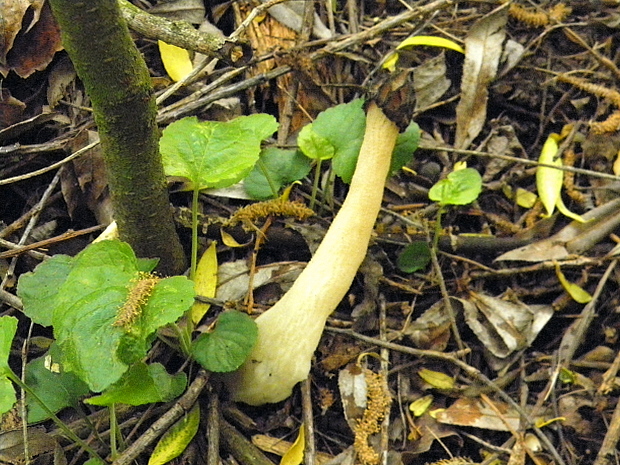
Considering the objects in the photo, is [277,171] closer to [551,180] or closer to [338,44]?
[338,44]

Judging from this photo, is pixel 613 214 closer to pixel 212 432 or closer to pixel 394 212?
pixel 394 212

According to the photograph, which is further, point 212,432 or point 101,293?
point 212,432

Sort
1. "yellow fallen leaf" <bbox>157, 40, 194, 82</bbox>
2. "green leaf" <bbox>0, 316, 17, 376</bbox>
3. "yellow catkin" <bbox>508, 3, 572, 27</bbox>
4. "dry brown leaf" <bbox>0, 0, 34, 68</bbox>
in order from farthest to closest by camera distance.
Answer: "yellow catkin" <bbox>508, 3, 572, 27</bbox> < "yellow fallen leaf" <bbox>157, 40, 194, 82</bbox> < "dry brown leaf" <bbox>0, 0, 34, 68</bbox> < "green leaf" <bbox>0, 316, 17, 376</bbox>

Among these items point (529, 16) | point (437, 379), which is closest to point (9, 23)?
point (437, 379)

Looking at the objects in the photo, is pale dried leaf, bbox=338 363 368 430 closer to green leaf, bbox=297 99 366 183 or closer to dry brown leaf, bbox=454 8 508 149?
green leaf, bbox=297 99 366 183

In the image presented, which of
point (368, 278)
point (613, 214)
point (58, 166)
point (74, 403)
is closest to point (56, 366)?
point (74, 403)

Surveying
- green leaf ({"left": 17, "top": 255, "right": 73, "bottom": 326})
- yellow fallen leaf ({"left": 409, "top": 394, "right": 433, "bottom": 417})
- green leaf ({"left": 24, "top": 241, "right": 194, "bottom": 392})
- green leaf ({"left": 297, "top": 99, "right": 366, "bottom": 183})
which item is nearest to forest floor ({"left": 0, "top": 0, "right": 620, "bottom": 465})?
yellow fallen leaf ({"left": 409, "top": 394, "right": 433, "bottom": 417})
